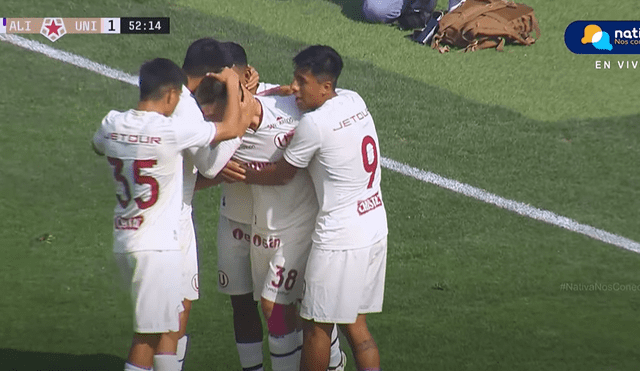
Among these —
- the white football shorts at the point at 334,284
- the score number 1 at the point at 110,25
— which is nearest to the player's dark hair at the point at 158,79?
the white football shorts at the point at 334,284

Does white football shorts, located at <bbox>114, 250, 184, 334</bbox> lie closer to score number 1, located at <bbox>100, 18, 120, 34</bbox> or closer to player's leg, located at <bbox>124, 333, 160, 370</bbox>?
player's leg, located at <bbox>124, 333, 160, 370</bbox>

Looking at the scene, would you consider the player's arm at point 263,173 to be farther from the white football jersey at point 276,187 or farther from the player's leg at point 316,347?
the player's leg at point 316,347

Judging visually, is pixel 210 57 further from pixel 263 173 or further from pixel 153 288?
pixel 153 288

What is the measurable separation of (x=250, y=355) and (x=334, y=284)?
89 centimetres

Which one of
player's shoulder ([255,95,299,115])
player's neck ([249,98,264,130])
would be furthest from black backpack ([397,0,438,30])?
player's neck ([249,98,264,130])

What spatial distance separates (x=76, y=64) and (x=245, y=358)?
5.73 metres

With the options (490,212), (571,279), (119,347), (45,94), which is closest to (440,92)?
(490,212)

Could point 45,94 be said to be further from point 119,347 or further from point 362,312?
point 362,312

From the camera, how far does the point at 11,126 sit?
34.3 feet

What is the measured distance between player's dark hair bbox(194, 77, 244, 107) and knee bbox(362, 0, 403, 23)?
20.6 ft

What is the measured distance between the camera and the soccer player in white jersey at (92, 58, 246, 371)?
5957 mm

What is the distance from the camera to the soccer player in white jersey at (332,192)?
20.7 feet

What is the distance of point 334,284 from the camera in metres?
6.37

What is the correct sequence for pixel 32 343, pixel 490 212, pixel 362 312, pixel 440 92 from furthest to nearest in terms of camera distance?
pixel 440 92 < pixel 490 212 < pixel 32 343 < pixel 362 312
